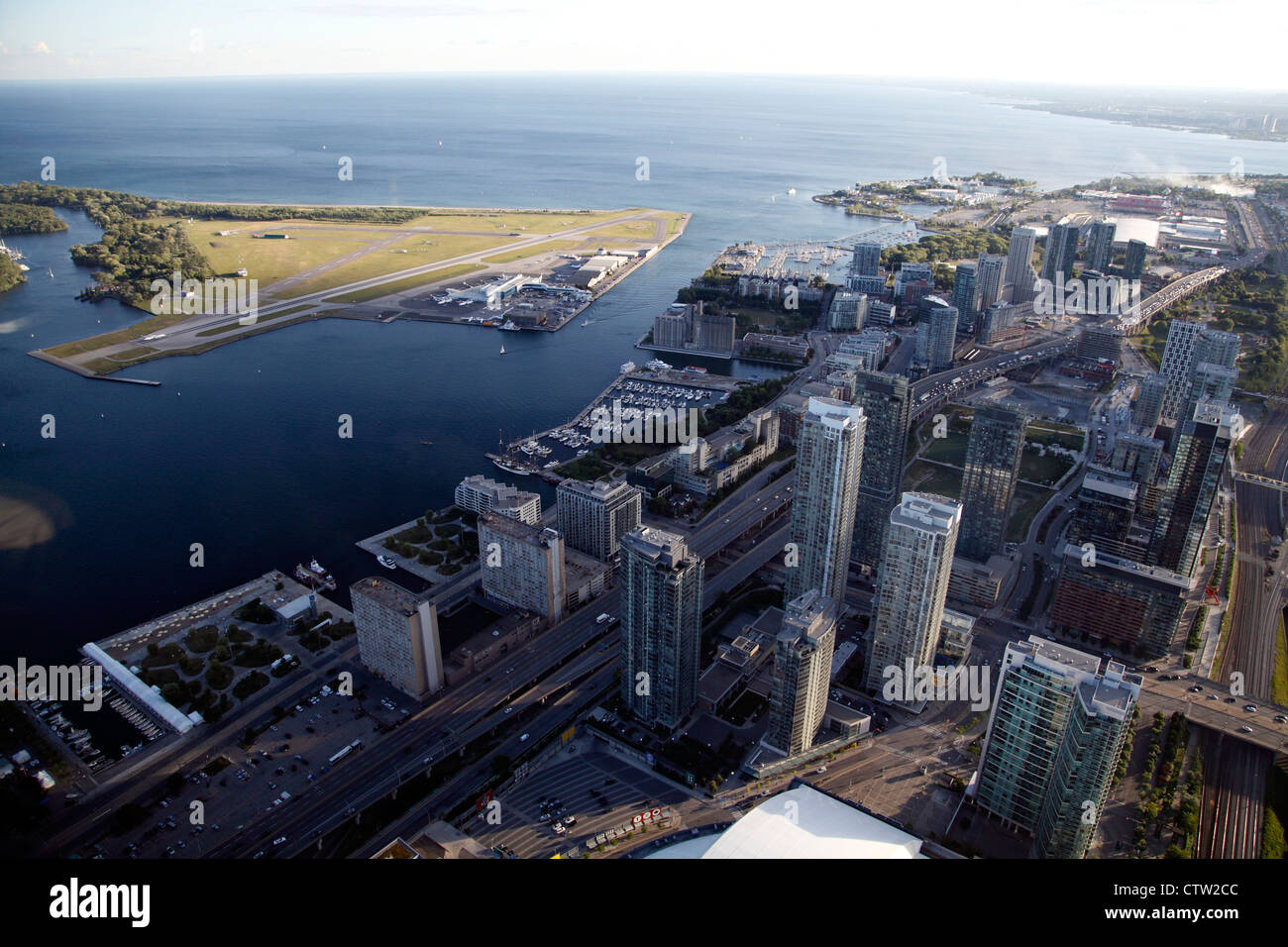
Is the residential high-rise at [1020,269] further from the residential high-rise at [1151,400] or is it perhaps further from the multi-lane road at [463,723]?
the multi-lane road at [463,723]

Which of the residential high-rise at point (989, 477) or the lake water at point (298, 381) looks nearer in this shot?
Answer: the residential high-rise at point (989, 477)

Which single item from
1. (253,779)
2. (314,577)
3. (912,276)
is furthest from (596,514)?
(912,276)

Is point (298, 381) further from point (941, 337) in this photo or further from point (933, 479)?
point (941, 337)

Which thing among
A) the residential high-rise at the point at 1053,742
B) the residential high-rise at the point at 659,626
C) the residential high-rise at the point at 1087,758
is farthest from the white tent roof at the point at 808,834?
the residential high-rise at the point at 659,626
